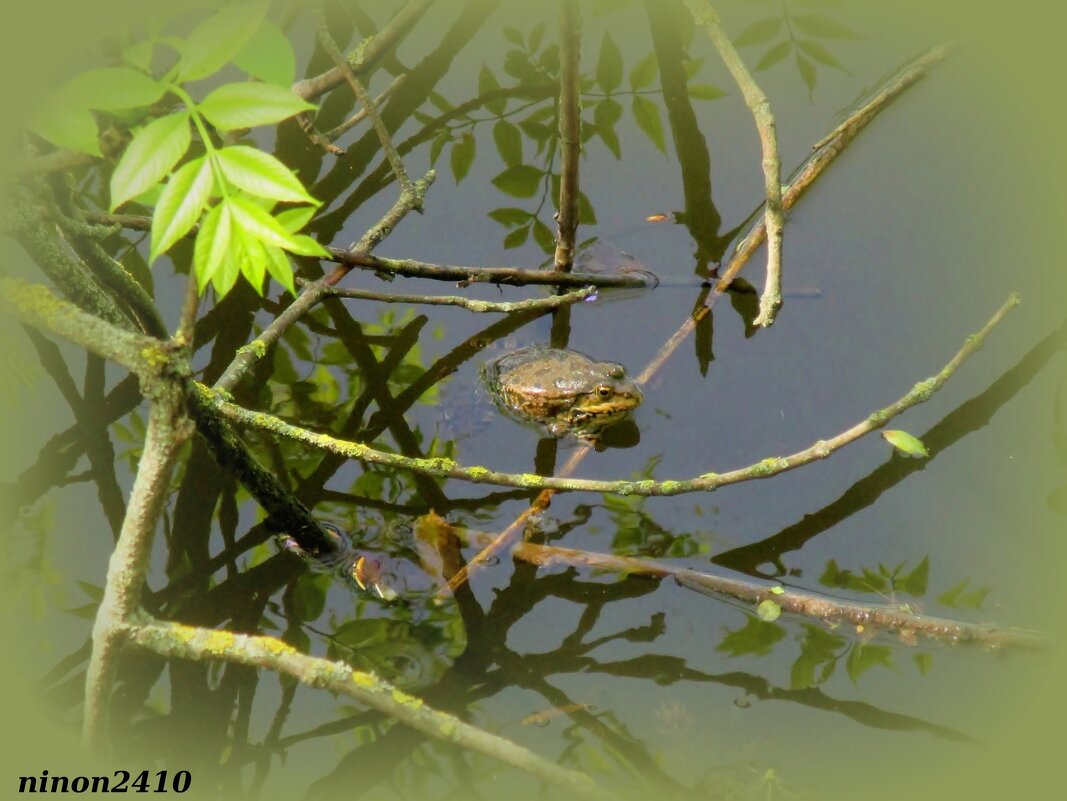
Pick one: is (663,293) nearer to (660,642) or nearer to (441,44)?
(660,642)

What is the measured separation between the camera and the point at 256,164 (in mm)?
1780

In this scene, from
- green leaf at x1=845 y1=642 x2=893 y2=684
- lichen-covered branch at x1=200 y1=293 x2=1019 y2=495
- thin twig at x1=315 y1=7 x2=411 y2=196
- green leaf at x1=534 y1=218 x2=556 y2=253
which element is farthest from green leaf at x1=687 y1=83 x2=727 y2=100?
Answer: green leaf at x1=845 y1=642 x2=893 y2=684

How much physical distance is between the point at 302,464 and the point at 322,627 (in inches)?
32.2

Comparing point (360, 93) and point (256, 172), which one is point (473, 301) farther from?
point (256, 172)

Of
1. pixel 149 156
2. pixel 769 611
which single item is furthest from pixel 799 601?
pixel 149 156

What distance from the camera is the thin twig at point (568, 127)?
3.60m

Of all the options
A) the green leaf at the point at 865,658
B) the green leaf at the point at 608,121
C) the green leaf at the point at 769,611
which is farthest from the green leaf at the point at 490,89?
the green leaf at the point at 865,658

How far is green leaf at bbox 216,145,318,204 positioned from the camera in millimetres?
1747

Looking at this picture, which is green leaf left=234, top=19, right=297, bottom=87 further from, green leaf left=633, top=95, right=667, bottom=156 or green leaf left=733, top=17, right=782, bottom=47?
green leaf left=733, top=17, right=782, bottom=47

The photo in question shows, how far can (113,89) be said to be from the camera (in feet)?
5.67

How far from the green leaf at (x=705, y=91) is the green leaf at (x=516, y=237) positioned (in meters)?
1.43

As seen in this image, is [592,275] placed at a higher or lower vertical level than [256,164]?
lower

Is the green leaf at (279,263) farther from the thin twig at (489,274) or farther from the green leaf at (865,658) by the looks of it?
the green leaf at (865,658)

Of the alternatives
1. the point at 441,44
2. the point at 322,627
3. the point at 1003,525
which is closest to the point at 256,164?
the point at 322,627
